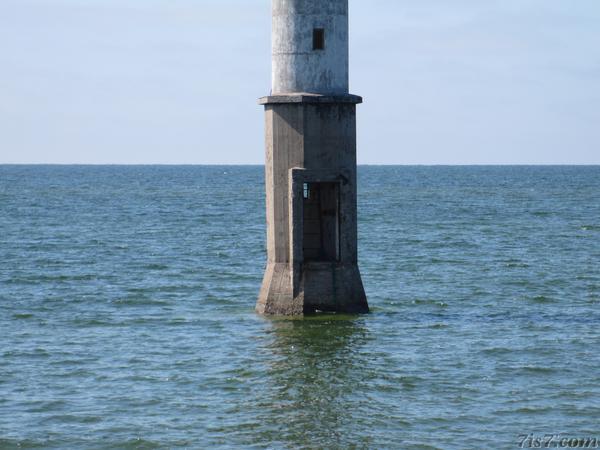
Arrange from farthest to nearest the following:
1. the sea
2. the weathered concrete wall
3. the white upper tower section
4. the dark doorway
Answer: the dark doorway < the white upper tower section < the weathered concrete wall < the sea

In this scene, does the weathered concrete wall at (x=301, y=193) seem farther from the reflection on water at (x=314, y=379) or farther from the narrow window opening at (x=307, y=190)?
the narrow window opening at (x=307, y=190)

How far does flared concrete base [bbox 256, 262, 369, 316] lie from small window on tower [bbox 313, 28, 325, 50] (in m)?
4.43

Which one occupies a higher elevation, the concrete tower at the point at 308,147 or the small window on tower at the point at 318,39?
the small window on tower at the point at 318,39

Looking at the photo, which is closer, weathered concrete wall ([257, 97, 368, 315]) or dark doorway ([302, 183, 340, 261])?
weathered concrete wall ([257, 97, 368, 315])

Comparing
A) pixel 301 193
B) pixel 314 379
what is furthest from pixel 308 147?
pixel 314 379

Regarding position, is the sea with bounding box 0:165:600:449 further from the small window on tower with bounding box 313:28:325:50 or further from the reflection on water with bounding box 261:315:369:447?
the small window on tower with bounding box 313:28:325:50

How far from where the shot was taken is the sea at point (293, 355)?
55.8ft

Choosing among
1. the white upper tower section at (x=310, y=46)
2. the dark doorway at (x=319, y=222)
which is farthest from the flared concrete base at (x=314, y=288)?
the white upper tower section at (x=310, y=46)

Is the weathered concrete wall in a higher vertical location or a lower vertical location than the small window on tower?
lower

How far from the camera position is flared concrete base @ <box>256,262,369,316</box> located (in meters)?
24.1

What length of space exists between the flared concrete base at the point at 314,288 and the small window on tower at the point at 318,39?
4429 millimetres

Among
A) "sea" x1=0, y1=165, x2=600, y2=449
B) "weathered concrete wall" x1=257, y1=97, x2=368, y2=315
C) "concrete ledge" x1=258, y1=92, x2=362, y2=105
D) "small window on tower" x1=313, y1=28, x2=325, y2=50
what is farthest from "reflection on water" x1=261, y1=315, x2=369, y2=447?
"small window on tower" x1=313, y1=28, x2=325, y2=50

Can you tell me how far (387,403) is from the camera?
1847 centimetres

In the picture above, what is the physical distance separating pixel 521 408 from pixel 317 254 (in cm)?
792
